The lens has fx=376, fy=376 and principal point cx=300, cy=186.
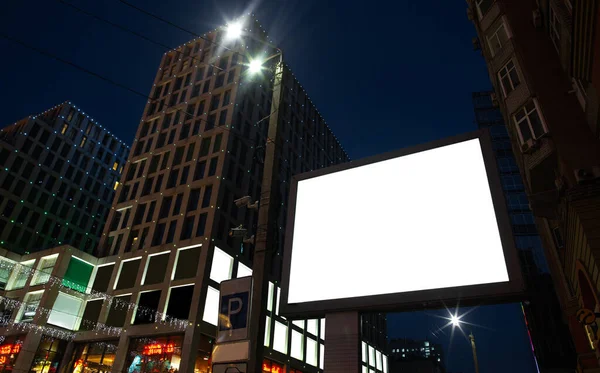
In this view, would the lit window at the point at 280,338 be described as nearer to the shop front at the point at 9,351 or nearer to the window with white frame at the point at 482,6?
the shop front at the point at 9,351

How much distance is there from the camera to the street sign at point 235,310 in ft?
24.5

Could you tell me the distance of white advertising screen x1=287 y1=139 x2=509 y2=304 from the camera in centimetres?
749

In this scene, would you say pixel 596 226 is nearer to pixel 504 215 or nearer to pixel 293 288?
pixel 504 215

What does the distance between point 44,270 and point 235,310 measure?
42601mm

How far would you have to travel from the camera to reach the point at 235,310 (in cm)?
776

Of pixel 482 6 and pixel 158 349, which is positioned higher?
pixel 482 6

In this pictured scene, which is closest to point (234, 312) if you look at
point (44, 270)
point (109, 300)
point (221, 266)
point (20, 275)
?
point (221, 266)

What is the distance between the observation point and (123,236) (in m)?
42.2

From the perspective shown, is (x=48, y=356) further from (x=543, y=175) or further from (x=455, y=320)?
(x=543, y=175)

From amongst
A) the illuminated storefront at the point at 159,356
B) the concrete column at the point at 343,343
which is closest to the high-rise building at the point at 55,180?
the illuminated storefront at the point at 159,356

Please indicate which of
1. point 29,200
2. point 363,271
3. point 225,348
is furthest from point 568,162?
point 29,200

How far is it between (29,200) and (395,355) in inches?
5614

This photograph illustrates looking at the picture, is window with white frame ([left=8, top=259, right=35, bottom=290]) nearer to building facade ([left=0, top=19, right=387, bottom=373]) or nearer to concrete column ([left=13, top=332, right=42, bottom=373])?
building facade ([left=0, top=19, right=387, bottom=373])

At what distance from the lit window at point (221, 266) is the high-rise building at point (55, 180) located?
93.5ft
